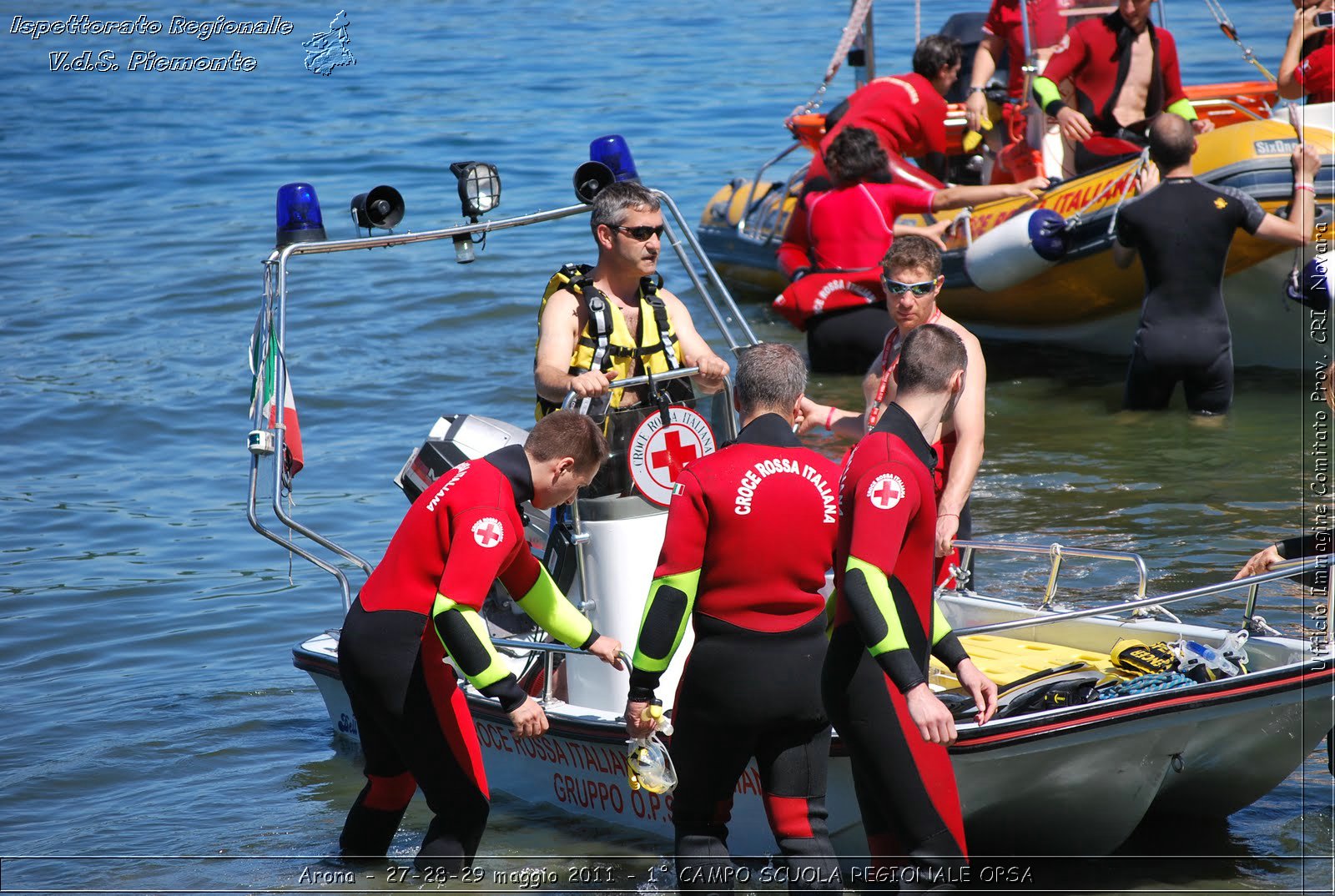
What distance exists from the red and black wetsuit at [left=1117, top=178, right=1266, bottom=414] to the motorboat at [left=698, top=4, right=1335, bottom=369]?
3.09 feet

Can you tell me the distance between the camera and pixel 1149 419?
8.86 m

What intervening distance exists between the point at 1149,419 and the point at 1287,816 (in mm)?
4438

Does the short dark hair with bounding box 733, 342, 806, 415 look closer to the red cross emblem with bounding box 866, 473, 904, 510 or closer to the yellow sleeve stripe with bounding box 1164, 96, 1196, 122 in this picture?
the red cross emblem with bounding box 866, 473, 904, 510

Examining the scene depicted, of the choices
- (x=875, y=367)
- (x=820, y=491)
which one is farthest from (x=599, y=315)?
(x=820, y=491)

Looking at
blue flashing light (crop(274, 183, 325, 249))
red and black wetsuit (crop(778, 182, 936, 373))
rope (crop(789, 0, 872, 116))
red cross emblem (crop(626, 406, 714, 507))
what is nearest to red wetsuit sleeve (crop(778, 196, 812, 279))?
red and black wetsuit (crop(778, 182, 936, 373))

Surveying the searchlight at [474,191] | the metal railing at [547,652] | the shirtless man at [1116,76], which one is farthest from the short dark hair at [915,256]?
the shirtless man at [1116,76]

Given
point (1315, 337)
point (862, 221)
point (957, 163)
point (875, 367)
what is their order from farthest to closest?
1. point (957, 163)
2. point (1315, 337)
3. point (862, 221)
4. point (875, 367)

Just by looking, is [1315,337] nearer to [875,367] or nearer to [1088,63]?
[1088,63]

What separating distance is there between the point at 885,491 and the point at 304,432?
755cm

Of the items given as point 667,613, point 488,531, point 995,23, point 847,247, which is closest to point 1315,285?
point 847,247

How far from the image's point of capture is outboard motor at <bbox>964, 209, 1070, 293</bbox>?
9.57 metres

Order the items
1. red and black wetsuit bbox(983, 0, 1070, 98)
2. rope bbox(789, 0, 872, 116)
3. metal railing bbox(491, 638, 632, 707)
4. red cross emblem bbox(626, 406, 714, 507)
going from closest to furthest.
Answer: metal railing bbox(491, 638, 632, 707)
red cross emblem bbox(626, 406, 714, 507)
red and black wetsuit bbox(983, 0, 1070, 98)
rope bbox(789, 0, 872, 116)

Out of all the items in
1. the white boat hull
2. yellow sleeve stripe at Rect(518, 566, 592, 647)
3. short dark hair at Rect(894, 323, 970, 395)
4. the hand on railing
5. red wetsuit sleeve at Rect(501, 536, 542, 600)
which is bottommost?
the white boat hull

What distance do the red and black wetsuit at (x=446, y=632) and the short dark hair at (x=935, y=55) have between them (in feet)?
20.9
